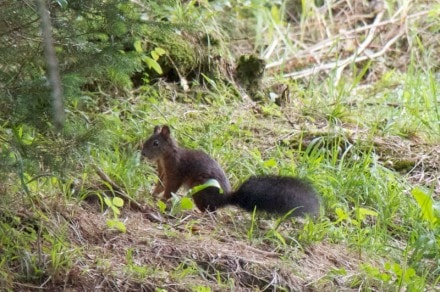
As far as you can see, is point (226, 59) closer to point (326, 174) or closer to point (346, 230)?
point (326, 174)

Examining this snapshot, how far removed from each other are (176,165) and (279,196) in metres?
0.77

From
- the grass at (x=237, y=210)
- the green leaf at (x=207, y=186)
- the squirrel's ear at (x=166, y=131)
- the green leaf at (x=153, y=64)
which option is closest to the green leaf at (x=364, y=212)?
the grass at (x=237, y=210)

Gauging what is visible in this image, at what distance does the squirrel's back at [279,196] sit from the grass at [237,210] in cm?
11

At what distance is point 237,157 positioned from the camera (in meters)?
5.52

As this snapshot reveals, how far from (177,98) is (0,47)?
9.36 feet

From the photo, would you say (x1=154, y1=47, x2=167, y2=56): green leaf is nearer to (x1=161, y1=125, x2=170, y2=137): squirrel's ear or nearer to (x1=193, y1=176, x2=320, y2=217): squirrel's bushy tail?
(x1=161, y1=125, x2=170, y2=137): squirrel's ear

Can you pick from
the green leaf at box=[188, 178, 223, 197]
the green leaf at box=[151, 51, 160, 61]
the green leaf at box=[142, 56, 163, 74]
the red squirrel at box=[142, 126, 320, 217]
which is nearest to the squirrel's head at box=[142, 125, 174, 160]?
the red squirrel at box=[142, 126, 320, 217]

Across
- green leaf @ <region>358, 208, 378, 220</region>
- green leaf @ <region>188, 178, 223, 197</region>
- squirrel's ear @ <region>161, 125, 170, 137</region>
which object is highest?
squirrel's ear @ <region>161, 125, 170, 137</region>

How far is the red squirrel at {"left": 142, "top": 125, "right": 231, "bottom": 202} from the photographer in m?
4.89

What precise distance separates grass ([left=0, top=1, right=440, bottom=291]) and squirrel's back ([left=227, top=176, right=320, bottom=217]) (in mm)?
114

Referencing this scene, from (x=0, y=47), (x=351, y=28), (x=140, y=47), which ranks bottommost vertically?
(x=351, y=28)

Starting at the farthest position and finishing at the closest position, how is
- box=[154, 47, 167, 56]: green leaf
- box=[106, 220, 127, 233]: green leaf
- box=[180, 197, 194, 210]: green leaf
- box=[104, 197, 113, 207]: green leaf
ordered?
box=[154, 47, 167, 56]: green leaf < box=[180, 197, 194, 210]: green leaf < box=[104, 197, 113, 207]: green leaf < box=[106, 220, 127, 233]: green leaf

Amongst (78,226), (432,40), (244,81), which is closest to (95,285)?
(78,226)

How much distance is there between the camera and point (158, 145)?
512 cm
